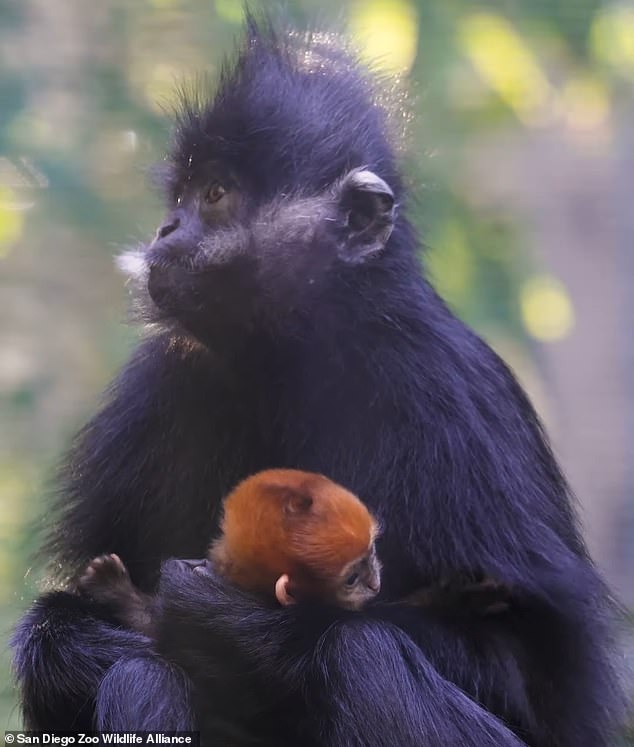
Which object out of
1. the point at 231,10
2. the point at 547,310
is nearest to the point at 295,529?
the point at 231,10

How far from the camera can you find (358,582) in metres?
3.12

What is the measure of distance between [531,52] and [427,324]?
5.43 ft

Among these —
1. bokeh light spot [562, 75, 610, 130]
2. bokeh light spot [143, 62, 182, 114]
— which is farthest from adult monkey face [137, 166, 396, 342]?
bokeh light spot [562, 75, 610, 130]

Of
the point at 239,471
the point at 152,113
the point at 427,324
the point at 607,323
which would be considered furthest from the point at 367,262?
the point at 607,323

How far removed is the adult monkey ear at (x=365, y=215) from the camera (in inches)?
138

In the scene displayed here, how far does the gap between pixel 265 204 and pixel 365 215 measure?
28 centimetres

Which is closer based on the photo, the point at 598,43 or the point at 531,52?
the point at 598,43

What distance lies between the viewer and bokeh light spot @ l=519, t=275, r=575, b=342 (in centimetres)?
Result: 559

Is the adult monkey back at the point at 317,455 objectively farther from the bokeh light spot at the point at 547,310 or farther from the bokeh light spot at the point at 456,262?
the bokeh light spot at the point at 547,310

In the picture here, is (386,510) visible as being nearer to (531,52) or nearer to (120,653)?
(120,653)

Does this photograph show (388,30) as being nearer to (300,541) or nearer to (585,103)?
(585,103)

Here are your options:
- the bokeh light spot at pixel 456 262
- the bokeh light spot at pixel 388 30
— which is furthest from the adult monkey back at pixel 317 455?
the bokeh light spot at pixel 456 262

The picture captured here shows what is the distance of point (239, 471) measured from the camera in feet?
11.7

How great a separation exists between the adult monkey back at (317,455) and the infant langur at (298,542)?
0.24 ft
